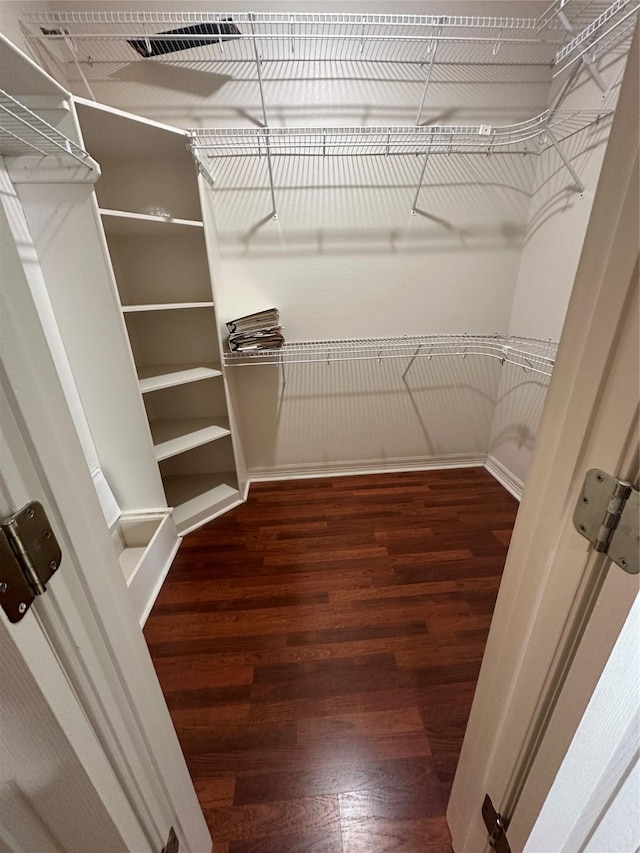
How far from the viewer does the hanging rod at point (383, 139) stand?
1.66 meters

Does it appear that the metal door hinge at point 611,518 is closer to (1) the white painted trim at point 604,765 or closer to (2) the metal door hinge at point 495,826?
(1) the white painted trim at point 604,765

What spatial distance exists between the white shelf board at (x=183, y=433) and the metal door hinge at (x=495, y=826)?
68.6 inches

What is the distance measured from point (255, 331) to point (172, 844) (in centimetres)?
198

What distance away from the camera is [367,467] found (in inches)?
103

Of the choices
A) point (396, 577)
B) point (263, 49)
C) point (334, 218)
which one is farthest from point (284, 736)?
point (263, 49)

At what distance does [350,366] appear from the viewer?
91.9 inches

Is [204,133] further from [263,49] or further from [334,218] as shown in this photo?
[334,218]

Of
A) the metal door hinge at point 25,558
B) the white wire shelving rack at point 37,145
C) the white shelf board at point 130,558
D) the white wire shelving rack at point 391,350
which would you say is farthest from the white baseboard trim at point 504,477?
the white wire shelving rack at point 37,145

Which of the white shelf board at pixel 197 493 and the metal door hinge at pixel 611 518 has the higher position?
the metal door hinge at pixel 611 518

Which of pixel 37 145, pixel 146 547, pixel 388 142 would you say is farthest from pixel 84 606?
pixel 388 142

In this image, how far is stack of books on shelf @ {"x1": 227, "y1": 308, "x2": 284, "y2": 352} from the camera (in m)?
2.01

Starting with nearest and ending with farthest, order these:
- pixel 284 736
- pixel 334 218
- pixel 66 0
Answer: pixel 284 736
pixel 66 0
pixel 334 218

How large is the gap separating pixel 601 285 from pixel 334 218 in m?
1.97

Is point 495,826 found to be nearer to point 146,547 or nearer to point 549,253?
point 146,547
